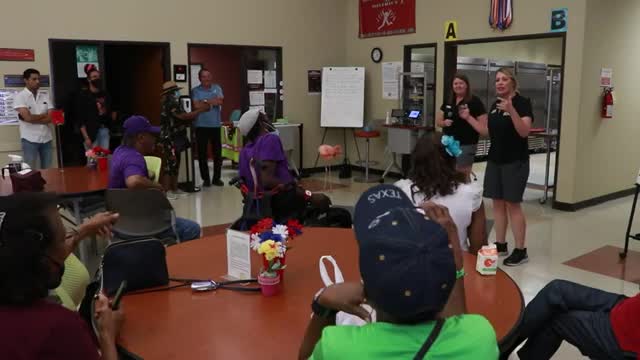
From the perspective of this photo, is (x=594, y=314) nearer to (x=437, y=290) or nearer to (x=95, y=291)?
(x=437, y=290)

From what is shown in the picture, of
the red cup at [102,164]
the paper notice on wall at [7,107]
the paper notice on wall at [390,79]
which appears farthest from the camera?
the paper notice on wall at [390,79]

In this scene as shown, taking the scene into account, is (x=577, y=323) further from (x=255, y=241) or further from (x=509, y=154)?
(x=509, y=154)

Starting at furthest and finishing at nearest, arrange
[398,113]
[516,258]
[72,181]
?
[398,113] < [516,258] < [72,181]

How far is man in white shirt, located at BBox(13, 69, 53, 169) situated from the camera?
6.55 meters

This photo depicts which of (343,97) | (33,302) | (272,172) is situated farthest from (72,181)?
(343,97)

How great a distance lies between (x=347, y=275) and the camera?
7.13ft

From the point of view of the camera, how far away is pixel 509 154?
4.39 m

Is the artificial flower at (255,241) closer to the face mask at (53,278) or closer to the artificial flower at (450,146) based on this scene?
the face mask at (53,278)

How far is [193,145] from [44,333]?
6.80m

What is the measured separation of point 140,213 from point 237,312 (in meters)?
1.96

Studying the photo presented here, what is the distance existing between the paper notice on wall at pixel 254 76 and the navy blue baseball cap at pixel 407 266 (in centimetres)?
809

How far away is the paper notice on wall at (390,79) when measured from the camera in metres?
8.49

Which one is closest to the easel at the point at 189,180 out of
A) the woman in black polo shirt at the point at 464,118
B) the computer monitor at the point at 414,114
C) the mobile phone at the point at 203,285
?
the computer monitor at the point at 414,114

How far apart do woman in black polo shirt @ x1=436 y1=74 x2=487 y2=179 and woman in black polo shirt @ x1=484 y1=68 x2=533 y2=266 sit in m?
0.54
